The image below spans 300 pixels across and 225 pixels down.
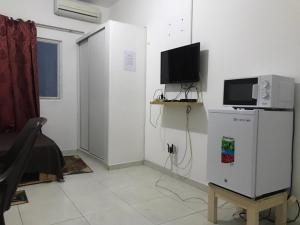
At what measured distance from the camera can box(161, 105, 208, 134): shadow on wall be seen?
287cm

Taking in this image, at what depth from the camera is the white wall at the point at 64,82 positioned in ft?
14.1

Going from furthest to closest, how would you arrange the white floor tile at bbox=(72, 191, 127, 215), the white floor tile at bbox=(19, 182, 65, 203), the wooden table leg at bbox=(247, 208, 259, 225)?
the white floor tile at bbox=(19, 182, 65, 203) < the white floor tile at bbox=(72, 191, 127, 215) < the wooden table leg at bbox=(247, 208, 259, 225)

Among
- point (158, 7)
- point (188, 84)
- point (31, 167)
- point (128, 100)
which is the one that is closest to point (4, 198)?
point (31, 167)

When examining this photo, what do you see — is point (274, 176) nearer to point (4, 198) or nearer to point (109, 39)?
point (4, 198)

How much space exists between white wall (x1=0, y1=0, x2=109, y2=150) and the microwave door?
330 centimetres

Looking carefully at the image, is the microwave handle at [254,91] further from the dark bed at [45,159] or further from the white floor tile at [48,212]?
the dark bed at [45,159]

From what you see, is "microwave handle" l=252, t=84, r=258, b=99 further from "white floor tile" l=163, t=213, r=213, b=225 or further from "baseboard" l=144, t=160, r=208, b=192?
"baseboard" l=144, t=160, r=208, b=192

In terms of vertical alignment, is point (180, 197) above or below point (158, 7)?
below

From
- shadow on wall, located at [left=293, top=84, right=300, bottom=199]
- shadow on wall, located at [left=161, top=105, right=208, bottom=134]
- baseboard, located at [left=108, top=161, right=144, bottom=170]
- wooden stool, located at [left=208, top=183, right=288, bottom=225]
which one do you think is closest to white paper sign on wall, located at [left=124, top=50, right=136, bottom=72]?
shadow on wall, located at [left=161, top=105, right=208, bottom=134]

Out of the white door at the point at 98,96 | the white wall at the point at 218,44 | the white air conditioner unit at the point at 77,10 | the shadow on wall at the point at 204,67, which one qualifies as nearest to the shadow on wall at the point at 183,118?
the white wall at the point at 218,44

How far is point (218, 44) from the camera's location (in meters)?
2.64

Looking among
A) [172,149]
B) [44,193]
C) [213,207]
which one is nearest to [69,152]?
[44,193]

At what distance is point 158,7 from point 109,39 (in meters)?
0.83

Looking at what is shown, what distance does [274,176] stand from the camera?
191cm
